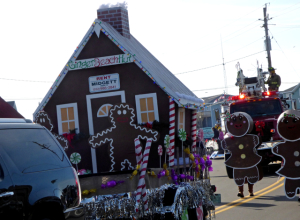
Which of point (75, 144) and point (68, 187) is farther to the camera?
point (75, 144)

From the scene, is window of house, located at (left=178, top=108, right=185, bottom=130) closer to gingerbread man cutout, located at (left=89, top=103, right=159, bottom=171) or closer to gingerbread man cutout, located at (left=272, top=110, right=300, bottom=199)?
gingerbread man cutout, located at (left=89, top=103, right=159, bottom=171)

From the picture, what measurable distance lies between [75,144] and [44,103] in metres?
1.30

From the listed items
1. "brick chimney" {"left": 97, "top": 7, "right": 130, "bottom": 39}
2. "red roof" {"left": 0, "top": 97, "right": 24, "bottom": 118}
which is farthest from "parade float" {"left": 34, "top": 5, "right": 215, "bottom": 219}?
"red roof" {"left": 0, "top": 97, "right": 24, "bottom": 118}

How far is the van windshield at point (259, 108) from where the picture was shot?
17031 millimetres

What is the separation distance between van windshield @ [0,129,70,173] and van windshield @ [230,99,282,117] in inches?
495

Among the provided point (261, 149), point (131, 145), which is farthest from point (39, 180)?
point (261, 149)

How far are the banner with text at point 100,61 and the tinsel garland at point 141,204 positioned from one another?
349 centimetres

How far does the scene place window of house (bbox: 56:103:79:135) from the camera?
33.8 feet

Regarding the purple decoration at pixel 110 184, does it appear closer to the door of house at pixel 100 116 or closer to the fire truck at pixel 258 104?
the door of house at pixel 100 116

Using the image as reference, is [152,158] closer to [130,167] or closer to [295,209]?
[130,167]

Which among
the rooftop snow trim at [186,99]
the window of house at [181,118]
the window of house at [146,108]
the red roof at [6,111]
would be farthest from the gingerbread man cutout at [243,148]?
A: the red roof at [6,111]

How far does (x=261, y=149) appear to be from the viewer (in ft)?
50.3

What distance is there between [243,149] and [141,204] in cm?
521

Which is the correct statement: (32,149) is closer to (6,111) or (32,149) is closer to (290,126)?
(290,126)
